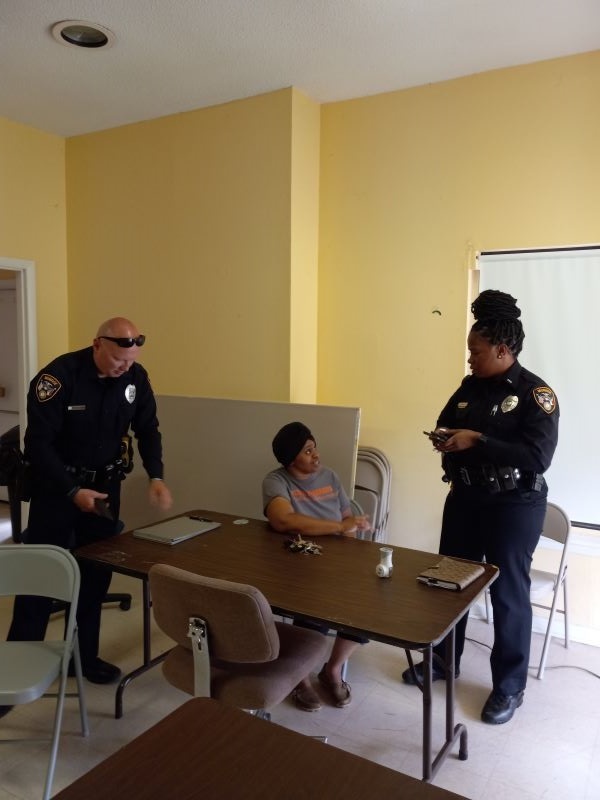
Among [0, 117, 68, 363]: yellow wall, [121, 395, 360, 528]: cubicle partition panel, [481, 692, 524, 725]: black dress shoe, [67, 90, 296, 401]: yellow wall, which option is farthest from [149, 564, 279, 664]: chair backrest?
[0, 117, 68, 363]: yellow wall

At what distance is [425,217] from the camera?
350 cm

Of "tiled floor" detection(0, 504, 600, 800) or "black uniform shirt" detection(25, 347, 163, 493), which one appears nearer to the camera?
"tiled floor" detection(0, 504, 600, 800)

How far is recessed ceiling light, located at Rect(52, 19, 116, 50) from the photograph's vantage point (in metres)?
2.88

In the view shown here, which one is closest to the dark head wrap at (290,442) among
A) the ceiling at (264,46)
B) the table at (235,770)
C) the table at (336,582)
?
the table at (336,582)

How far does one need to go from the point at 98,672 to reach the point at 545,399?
7.13 ft

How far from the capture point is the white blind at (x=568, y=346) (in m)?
3.12

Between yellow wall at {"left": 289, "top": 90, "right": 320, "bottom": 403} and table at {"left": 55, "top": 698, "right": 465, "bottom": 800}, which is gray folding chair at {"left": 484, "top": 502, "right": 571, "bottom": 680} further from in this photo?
table at {"left": 55, "top": 698, "right": 465, "bottom": 800}

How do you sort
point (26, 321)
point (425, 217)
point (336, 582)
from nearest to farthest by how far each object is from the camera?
point (336, 582) → point (425, 217) → point (26, 321)

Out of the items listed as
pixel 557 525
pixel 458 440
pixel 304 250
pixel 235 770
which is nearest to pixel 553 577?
pixel 557 525

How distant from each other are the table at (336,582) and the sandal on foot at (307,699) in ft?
1.75

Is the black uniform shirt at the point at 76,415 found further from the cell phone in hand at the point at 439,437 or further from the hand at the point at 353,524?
the cell phone in hand at the point at 439,437

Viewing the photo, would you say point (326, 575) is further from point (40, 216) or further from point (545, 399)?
point (40, 216)

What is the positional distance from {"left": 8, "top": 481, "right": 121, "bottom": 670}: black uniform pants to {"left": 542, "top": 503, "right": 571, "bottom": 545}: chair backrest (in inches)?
78.8

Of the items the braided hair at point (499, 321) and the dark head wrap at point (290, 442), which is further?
the dark head wrap at point (290, 442)
